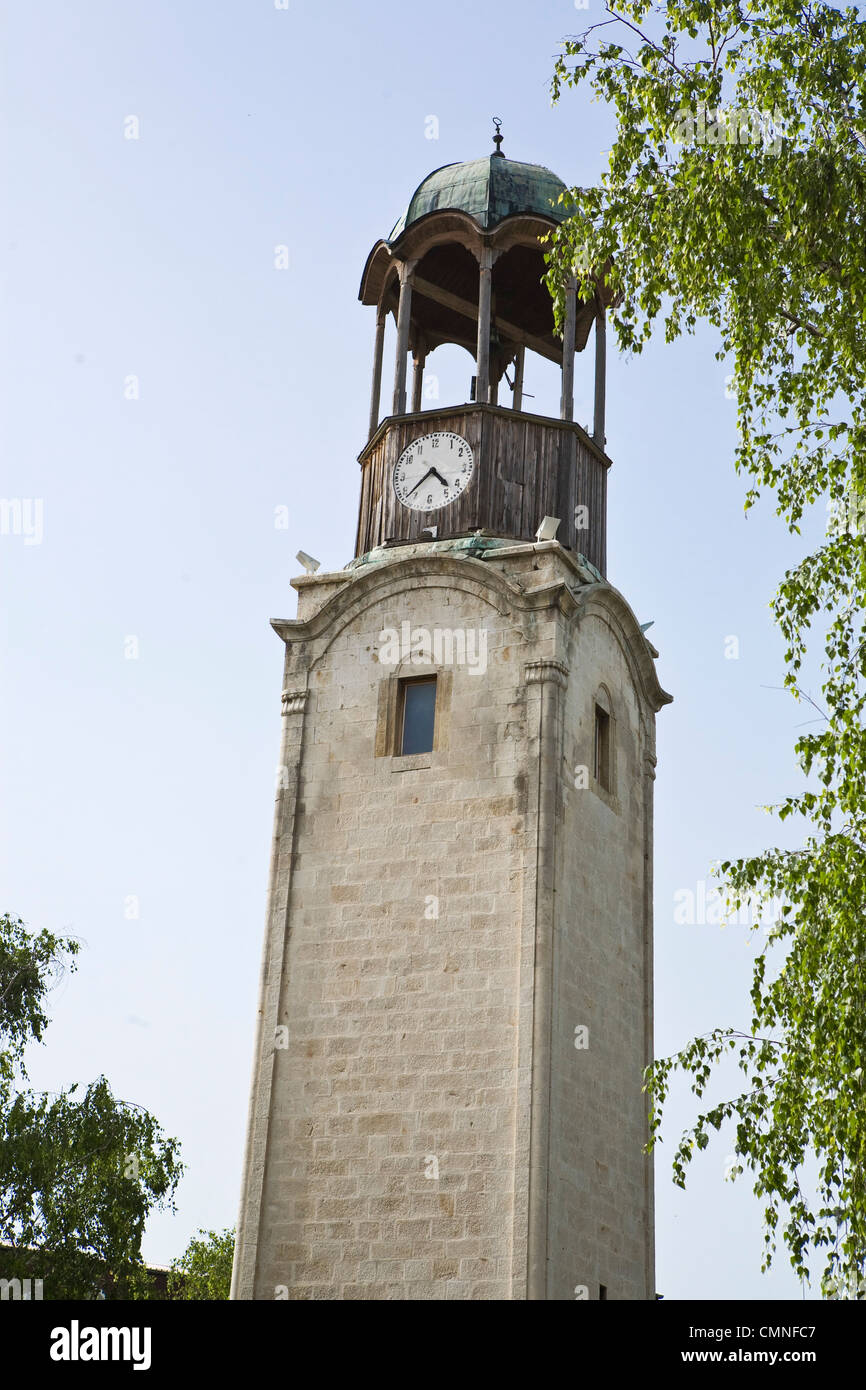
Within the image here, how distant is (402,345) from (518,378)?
264 centimetres

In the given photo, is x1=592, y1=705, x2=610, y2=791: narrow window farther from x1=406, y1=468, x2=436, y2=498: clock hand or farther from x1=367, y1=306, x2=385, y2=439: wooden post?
x1=367, y1=306, x2=385, y2=439: wooden post

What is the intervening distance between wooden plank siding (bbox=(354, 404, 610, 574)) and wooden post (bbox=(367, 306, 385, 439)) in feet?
2.14

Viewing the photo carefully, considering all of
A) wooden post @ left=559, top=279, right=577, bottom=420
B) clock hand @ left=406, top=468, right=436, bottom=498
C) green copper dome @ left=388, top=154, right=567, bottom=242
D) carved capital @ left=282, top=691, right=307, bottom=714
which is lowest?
carved capital @ left=282, top=691, right=307, bottom=714

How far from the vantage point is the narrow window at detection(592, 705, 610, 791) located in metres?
20.0

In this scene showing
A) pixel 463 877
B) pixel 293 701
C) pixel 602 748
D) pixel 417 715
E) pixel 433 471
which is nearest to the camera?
pixel 463 877

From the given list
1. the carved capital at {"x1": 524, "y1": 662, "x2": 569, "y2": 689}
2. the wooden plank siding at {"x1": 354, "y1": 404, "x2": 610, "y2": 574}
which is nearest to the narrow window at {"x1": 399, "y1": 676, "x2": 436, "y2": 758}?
the carved capital at {"x1": 524, "y1": 662, "x2": 569, "y2": 689}

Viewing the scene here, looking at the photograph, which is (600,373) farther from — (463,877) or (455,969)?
(455,969)

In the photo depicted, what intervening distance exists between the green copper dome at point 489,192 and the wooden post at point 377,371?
1.15 meters

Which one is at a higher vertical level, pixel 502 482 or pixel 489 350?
pixel 489 350

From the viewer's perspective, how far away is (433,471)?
68.6 feet

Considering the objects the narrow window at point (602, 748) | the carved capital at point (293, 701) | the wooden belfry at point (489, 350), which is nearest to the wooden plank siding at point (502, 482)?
the wooden belfry at point (489, 350)

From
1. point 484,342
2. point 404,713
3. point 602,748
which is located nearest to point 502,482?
point 484,342
